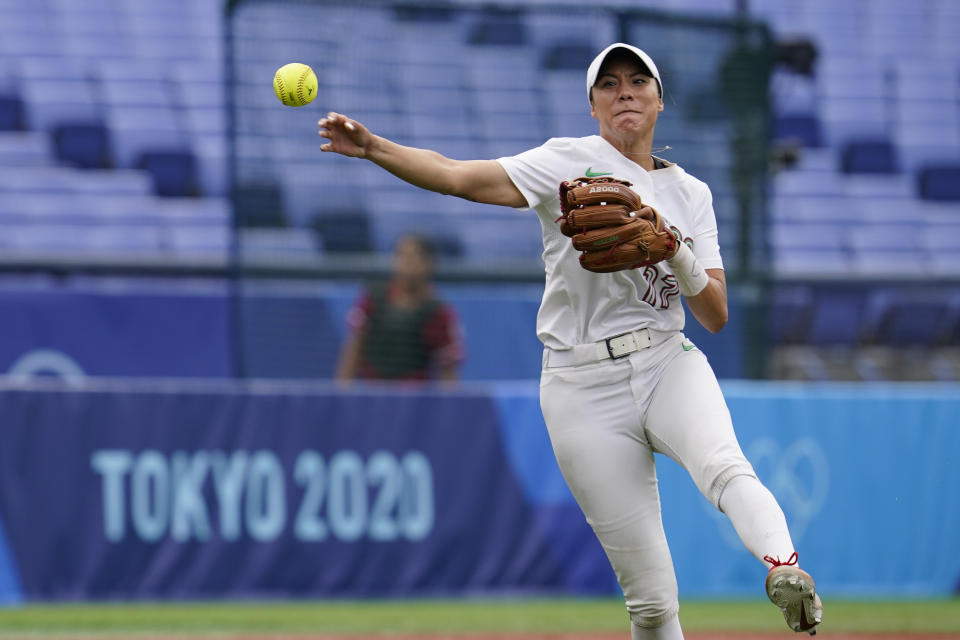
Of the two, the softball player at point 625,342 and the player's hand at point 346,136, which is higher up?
the player's hand at point 346,136

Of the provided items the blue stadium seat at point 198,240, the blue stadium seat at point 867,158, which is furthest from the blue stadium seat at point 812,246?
the blue stadium seat at point 198,240

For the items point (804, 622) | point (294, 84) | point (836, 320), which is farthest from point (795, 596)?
point (836, 320)

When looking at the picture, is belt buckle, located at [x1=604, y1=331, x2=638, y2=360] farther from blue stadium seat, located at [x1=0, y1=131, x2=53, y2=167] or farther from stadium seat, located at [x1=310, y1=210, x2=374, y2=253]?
blue stadium seat, located at [x1=0, y1=131, x2=53, y2=167]

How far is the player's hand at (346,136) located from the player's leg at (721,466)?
3.90ft

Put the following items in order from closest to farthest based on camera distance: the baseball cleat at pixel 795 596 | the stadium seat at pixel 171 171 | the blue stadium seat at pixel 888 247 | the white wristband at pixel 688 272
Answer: the baseball cleat at pixel 795 596 < the white wristband at pixel 688 272 < the stadium seat at pixel 171 171 < the blue stadium seat at pixel 888 247

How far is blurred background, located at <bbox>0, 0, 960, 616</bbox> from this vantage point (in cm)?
786

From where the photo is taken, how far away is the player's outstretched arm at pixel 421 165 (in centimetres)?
388

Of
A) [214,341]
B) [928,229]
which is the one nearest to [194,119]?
[214,341]

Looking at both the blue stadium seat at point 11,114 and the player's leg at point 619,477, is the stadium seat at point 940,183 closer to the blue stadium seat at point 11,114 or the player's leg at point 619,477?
the blue stadium seat at point 11,114

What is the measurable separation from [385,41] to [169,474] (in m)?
3.63

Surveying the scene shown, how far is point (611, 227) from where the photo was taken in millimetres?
3848

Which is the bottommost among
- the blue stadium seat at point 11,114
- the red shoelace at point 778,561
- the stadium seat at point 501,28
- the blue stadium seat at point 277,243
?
the red shoelace at point 778,561

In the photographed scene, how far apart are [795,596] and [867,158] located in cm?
1293

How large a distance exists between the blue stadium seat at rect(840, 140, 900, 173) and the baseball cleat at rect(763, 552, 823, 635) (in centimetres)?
1266
